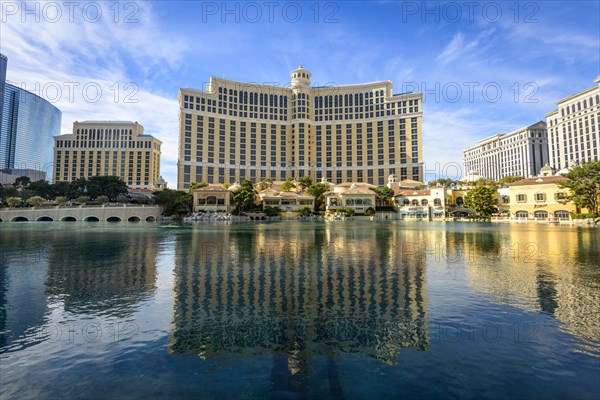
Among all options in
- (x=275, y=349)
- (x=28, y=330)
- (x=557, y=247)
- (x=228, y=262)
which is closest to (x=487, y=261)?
(x=557, y=247)

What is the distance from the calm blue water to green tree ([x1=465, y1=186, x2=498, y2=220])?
210 feet

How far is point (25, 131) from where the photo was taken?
156875 mm

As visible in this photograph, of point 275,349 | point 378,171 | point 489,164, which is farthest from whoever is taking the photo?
point 489,164

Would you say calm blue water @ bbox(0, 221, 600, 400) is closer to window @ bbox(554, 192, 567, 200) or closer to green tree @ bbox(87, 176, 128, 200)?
window @ bbox(554, 192, 567, 200)

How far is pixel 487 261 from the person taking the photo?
66.0 ft

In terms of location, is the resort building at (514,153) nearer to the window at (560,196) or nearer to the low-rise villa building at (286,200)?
the window at (560,196)

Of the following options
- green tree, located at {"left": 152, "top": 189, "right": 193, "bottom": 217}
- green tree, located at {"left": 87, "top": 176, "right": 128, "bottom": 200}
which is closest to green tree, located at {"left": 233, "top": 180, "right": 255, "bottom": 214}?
green tree, located at {"left": 152, "top": 189, "right": 193, "bottom": 217}

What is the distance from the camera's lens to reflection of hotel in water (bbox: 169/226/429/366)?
8258mm

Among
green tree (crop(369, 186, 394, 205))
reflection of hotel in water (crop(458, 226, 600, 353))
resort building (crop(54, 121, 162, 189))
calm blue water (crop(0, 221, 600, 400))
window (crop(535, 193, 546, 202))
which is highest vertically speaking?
resort building (crop(54, 121, 162, 189))

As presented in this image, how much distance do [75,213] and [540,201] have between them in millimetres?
105059

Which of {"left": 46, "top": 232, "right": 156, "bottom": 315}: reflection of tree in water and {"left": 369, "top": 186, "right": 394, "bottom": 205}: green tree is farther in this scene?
{"left": 369, "top": 186, "right": 394, "bottom": 205}: green tree

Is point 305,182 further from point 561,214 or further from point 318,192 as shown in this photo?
point 561,214

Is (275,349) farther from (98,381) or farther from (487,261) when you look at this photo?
(487,261)

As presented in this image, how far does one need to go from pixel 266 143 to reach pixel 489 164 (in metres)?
124
